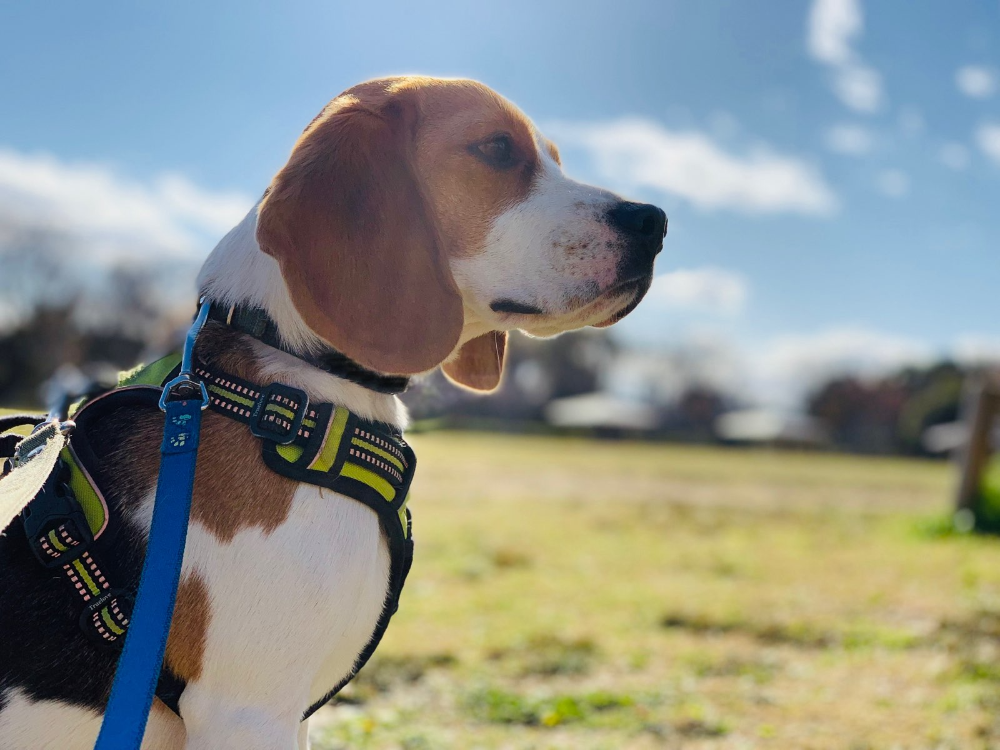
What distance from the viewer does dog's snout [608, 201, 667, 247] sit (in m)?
2.36

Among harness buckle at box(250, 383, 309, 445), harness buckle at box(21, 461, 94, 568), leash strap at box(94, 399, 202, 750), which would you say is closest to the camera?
leash strap at box(94, 399, 202, 750)

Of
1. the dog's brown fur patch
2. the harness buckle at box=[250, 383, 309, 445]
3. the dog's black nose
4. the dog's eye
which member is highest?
the dog's eye

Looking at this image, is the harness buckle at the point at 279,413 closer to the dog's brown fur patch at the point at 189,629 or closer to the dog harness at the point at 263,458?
the dog harness at the point at 263,458

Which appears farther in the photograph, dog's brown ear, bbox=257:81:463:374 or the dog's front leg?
dog's brown ear, bbox=257:81:463:374

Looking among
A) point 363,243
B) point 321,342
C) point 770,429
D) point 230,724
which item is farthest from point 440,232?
point 770,429

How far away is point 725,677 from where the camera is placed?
479 cm

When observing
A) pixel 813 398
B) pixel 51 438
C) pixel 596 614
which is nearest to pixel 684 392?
pixel 813 398

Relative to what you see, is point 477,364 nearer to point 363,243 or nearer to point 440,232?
point 440,232

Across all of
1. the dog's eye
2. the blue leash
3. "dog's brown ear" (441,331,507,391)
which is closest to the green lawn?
"dog's brown ear" (441,331,507,391)

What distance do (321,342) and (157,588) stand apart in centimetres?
68

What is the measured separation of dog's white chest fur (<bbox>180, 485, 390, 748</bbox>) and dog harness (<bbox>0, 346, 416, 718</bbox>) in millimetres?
65

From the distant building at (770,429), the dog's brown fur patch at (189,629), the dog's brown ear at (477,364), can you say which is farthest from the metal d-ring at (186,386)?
the distant building at (770,429)

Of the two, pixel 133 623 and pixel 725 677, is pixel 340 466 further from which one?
pixel 725 677

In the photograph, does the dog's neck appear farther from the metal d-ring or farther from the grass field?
the grass field
